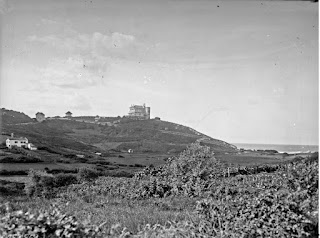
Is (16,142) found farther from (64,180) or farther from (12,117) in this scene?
(64,180)

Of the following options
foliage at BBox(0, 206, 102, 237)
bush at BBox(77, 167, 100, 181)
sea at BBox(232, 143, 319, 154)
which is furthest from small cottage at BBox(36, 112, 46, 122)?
sea at BBox(232, 143, 319, 154)

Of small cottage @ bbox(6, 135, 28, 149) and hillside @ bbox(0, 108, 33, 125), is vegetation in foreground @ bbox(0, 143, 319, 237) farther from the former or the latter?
hillside @ bbox(0, 108, 33, 125)

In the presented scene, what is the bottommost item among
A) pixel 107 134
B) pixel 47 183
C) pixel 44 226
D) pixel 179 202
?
pixel 44 226

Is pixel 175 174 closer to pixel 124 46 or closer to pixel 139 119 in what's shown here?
pixel 139 119

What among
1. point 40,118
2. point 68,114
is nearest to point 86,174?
point 68,114

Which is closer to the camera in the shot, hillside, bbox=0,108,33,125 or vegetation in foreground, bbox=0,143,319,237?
vegetation in foreground, bbox=0,143,319,237

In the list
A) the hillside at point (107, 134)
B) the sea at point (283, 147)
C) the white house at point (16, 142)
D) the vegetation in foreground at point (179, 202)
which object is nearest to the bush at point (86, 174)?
the vegetation in foreground at point (179, 202)
